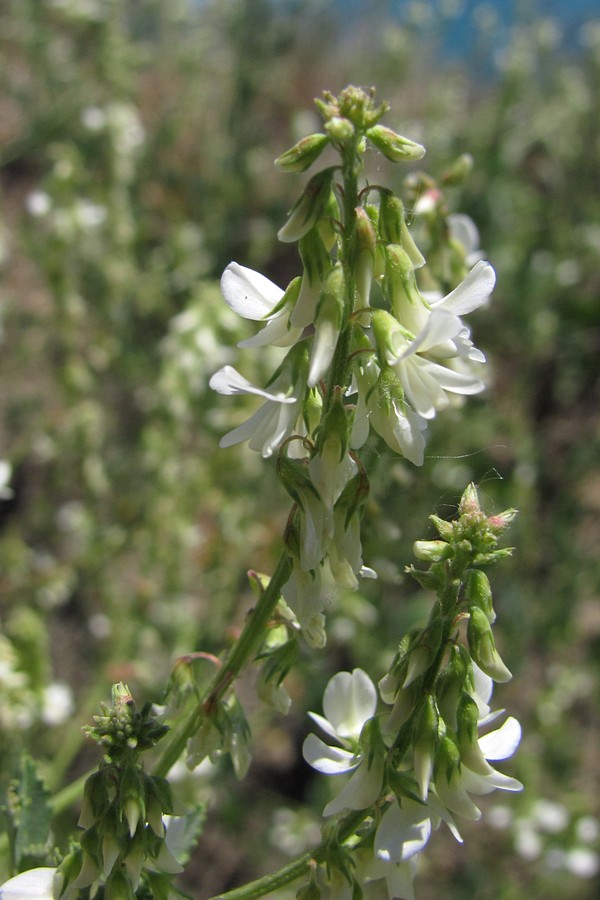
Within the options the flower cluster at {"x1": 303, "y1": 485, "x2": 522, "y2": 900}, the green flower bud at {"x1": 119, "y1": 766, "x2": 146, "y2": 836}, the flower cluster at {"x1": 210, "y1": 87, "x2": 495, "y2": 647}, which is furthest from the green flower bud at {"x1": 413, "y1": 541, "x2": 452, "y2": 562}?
the green flower bud at {"x1": 119, "y1": 766, "x2": 146, "y2": 836}

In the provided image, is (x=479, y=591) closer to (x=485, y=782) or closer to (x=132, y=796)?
(x=485, y=782)

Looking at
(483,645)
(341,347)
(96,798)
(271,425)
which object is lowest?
(96,798)

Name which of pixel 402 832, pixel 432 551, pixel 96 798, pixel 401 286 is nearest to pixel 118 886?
pixel 96 798

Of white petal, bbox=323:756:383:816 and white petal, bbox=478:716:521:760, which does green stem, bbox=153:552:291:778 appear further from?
white petal, bbox=478:716:521:760

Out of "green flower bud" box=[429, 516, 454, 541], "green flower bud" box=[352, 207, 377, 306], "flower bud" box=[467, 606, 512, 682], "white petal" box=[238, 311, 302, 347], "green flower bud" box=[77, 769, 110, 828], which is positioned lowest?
"green flower bud" box=[77, 769, 110, 828]

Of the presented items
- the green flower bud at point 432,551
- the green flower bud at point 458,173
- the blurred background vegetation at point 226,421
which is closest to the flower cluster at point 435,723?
the green flower bud at point 432,551

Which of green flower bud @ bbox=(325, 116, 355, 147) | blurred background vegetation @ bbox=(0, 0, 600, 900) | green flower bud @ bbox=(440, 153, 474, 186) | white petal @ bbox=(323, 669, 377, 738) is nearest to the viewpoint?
green flower bud @ bbox=(325, 116, 355, 147)

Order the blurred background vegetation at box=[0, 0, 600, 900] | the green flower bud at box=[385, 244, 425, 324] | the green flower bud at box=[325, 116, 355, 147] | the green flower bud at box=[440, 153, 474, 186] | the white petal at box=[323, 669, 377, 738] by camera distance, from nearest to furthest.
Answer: the green flower bud at box=[325, 116, 355, 147] → the green flower bud at box=[385, 244, 425, 324] → the white petal at box=[323, 669, 377, 738] → the green flower bud at box=[440, 153, 474, 186] → the blurred background vegetation at box=[0, 0, 600, 900]
